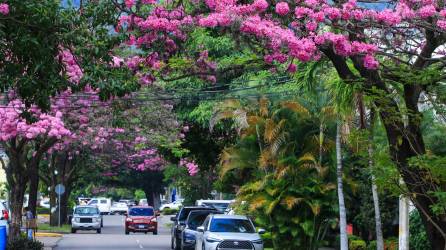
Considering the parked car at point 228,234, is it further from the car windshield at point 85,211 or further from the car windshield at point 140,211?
the car windshield at point 85,211

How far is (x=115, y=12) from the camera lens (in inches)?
578

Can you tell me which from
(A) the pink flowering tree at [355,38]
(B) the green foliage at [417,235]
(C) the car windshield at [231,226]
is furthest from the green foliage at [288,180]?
(A) the pink flowering tree at [355,38]

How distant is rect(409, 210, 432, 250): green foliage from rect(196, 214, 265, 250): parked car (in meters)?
4.24

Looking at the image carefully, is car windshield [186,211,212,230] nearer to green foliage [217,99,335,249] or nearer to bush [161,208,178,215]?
green foliage [217,99,335,249]

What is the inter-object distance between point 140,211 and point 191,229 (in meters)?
19.8

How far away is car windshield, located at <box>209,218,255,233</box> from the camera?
26.3 meters

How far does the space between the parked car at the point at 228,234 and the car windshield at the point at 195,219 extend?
313 cm

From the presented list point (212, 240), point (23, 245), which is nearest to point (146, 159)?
point (23, 245)

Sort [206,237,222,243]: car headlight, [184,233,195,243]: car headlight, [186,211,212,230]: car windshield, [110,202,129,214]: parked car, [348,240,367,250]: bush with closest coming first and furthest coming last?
[206,237,222,243]: car headlight < [348,240,367,250]: bush < [184,233,195,243]: car headlight < [186,211,212,230]: car windshield < [110,202,129,214]: parked car

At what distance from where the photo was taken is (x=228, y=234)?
25.5 m

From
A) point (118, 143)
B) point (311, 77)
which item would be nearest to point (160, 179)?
point (118, 143)

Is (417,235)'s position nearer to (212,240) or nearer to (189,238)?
(212,240)

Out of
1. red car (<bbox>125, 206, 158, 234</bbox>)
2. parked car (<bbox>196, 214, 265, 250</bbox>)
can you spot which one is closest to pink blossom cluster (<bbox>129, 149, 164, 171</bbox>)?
red car (<bbox>125, 206, 158, 234</bbox>)

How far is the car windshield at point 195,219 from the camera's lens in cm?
3120
